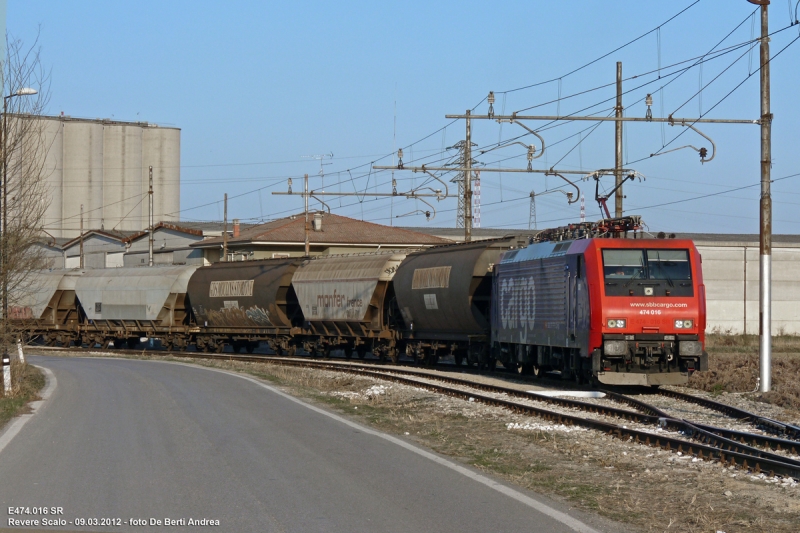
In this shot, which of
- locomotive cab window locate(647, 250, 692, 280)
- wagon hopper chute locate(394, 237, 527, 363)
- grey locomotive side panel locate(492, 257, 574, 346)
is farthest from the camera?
wagon hopper chute locate(394, 237, 527, 363)

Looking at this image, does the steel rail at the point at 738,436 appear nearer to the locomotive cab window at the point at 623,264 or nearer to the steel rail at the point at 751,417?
the steel rail at the point at 751,417

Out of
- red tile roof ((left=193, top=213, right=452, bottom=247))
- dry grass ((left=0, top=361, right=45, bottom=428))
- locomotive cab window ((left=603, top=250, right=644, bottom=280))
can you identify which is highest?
red tile roof ((left=193, top=213, right=452, bottom=247))

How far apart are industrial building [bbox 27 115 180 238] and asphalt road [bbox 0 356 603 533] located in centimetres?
7916

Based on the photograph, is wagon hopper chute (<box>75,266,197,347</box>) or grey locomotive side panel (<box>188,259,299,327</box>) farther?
wagon hopper chute (<box>75,266,197,347</box>)

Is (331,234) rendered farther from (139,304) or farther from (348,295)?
(348,295)

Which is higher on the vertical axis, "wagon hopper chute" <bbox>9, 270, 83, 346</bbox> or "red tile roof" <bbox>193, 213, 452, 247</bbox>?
"red tile roof" <bbox>193, 213, 452, 247</bbox>

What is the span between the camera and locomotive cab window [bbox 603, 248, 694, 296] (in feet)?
64.7

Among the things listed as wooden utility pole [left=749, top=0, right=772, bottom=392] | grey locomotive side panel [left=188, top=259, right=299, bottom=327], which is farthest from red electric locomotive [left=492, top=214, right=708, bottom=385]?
grey locomotive side panel [left=188, top=259, right=299, bottom=327]

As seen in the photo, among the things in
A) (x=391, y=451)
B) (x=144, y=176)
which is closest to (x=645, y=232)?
(x=391, y=451)

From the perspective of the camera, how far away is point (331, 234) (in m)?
64.4

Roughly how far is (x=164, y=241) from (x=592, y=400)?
60.4 metres

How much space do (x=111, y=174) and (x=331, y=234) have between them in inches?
1570

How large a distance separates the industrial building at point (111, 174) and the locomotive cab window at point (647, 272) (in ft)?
252

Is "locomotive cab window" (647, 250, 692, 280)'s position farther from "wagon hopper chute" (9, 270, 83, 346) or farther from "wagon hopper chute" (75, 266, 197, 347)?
"wagon hopper chute" (9, 270, 83, 346)
